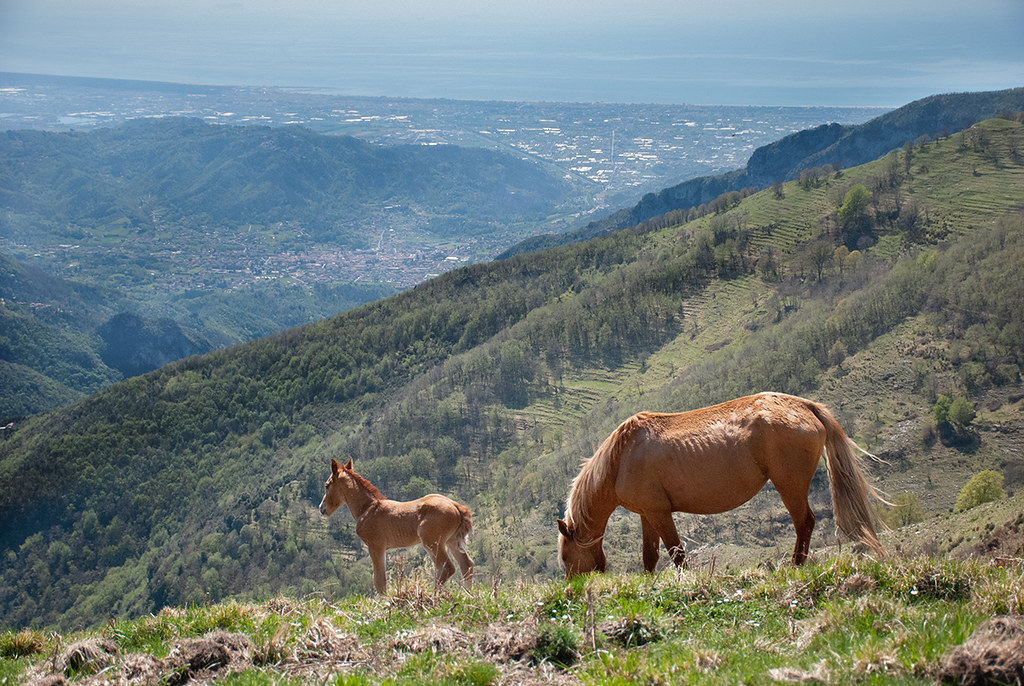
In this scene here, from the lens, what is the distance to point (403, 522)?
1114 cm

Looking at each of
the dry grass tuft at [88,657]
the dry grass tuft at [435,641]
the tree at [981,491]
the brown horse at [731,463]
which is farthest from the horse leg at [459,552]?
the tree at [981,491]

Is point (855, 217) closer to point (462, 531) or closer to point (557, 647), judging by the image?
point (462, 531)

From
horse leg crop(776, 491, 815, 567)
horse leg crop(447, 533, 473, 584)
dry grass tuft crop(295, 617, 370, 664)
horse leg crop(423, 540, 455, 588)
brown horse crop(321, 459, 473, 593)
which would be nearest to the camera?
dry grass tuft crop(295, 617, 370, 664)

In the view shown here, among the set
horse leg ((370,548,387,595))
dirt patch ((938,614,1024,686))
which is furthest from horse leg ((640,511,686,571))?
horse leg ((370,548,387,595))

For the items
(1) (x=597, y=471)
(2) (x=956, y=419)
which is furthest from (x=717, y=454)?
(2) (x=956, y=419)

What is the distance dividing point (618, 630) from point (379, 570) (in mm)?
5835

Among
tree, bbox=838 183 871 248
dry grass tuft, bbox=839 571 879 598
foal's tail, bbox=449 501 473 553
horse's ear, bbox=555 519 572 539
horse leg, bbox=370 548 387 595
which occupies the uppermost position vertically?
tree, bbox=838 183 871 248

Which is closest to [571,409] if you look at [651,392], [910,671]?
[651,392]

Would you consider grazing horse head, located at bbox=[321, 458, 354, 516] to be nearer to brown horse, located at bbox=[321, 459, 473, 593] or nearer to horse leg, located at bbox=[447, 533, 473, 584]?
brown horse, located at bbox=[321, 459, 473, 593]

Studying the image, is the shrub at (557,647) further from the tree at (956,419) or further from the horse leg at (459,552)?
the tree at (956,419)

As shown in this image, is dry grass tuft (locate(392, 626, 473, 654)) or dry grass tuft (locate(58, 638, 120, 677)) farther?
dry grass tuft (locate(58, 638, 120, 677))

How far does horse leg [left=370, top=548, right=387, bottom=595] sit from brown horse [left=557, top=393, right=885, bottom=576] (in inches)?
169

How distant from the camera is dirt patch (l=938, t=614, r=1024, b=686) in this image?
4.48 m

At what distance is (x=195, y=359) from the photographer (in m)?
99.4
